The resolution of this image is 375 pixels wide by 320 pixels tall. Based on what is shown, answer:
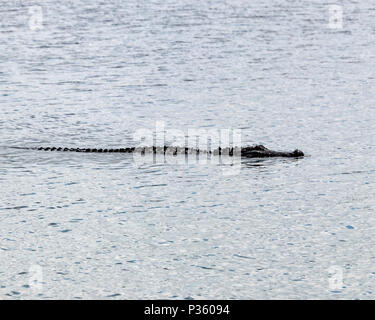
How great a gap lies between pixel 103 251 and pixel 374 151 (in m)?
9.66

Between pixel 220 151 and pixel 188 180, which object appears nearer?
pixel 188 180

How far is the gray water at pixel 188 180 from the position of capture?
1331cm

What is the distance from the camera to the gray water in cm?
1331

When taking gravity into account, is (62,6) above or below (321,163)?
above

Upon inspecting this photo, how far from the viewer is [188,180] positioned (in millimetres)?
19094

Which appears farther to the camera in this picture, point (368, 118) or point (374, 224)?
point (368, 118)

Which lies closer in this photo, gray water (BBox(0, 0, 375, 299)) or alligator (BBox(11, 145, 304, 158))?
gray water (BBox(0, 0, 375, 299))

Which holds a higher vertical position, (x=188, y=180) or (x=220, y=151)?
(x=220, y=151)

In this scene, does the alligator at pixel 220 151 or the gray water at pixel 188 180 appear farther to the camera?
the alligator at pixel 220 151
